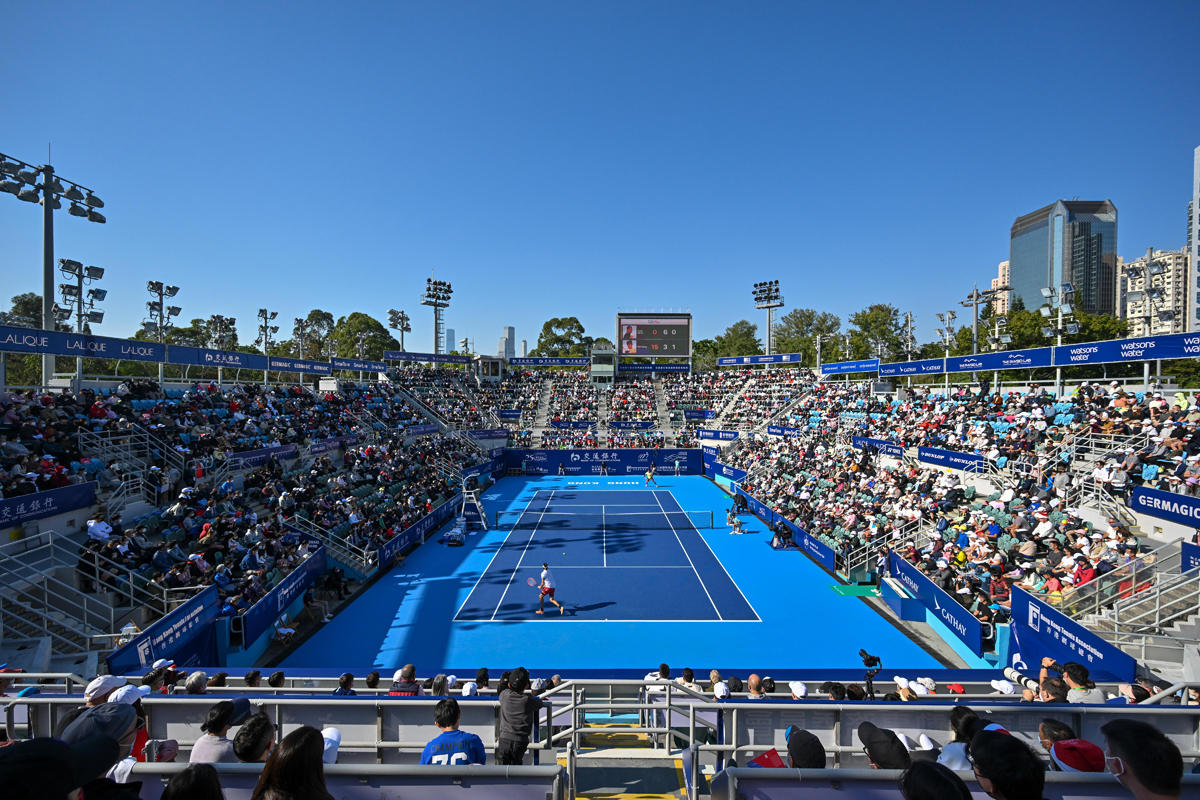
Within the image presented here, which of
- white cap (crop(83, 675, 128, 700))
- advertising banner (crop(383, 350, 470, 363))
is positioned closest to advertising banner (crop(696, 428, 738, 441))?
advertising banner (crop(383, 350, 470, 363))

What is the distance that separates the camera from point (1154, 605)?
9977 mm

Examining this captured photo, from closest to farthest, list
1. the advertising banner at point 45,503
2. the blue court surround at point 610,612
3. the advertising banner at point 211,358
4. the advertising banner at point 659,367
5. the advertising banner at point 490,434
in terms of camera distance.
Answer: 1. the advertising banner at point 45,503
2. the blue court surround at point 610,612
3. the advertising banner at point 211,358
4. the advertising banner at point 490,434
5. the advertising banner at point 659,367

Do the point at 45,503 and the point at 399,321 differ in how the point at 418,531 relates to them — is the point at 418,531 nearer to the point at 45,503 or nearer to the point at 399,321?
the point at 45,503

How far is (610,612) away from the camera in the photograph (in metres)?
15.9

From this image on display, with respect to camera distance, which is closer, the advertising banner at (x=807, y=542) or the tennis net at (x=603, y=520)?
the advertising banner at (x=807, y=542)

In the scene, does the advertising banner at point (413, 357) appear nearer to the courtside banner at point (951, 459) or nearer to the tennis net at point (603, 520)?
the tennis net at point (603, 520)

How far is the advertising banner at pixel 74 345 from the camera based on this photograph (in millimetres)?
14297

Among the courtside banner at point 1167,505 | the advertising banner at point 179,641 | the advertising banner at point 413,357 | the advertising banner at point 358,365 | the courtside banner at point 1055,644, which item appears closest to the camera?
the courtside banner at point 1055,644

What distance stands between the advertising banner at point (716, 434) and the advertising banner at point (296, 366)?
90.0 feet

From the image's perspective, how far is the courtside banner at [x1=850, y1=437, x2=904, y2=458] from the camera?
2445 centimetres

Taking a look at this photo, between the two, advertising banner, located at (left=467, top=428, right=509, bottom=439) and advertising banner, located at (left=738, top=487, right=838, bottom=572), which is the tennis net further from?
advertising banner, located at (left=467, top=428, right=509, bottom=439)

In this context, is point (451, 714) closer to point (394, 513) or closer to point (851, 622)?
point (851, 622)

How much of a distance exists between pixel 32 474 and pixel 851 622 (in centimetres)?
2025

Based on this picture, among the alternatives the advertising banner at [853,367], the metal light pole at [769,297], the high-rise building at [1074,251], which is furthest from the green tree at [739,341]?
the high-rise building at [1074,251]
